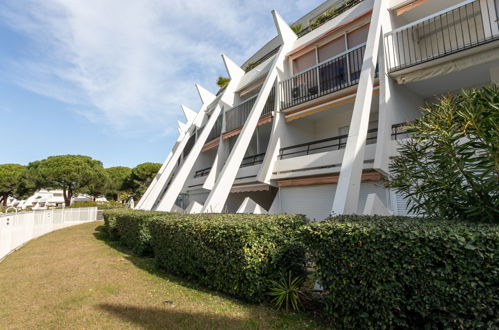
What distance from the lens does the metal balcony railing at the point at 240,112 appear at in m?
14.2

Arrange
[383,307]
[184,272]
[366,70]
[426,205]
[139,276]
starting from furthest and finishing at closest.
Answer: [366,70] < [139,276] < [184,272] < [426,205] < [383,307]

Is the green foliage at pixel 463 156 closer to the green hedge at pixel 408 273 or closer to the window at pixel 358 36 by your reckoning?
the green hedge at pixel 408 273

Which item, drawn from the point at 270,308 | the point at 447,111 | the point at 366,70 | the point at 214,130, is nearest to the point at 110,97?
the point at 214,130

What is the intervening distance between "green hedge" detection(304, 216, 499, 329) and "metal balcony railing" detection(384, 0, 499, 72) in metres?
7.80

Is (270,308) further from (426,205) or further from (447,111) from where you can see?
(447,111)

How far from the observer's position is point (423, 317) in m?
3.10

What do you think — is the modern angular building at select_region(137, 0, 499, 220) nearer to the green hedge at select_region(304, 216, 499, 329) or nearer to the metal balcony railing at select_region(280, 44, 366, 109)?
the metal balcony railing at select_region(280, 44, 366, 109)

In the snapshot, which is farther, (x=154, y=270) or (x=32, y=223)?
(x=32, y=223)

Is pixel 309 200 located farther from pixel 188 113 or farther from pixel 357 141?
pixel 188 113

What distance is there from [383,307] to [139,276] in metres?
6.34

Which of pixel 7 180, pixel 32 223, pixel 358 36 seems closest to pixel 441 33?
pixel 358 36

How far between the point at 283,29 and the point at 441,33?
723 cm

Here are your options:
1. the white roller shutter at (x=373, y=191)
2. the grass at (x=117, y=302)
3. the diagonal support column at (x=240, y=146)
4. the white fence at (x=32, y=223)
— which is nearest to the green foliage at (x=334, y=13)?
the diagonal support column at (x=240, y=146)

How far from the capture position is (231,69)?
17375mm
